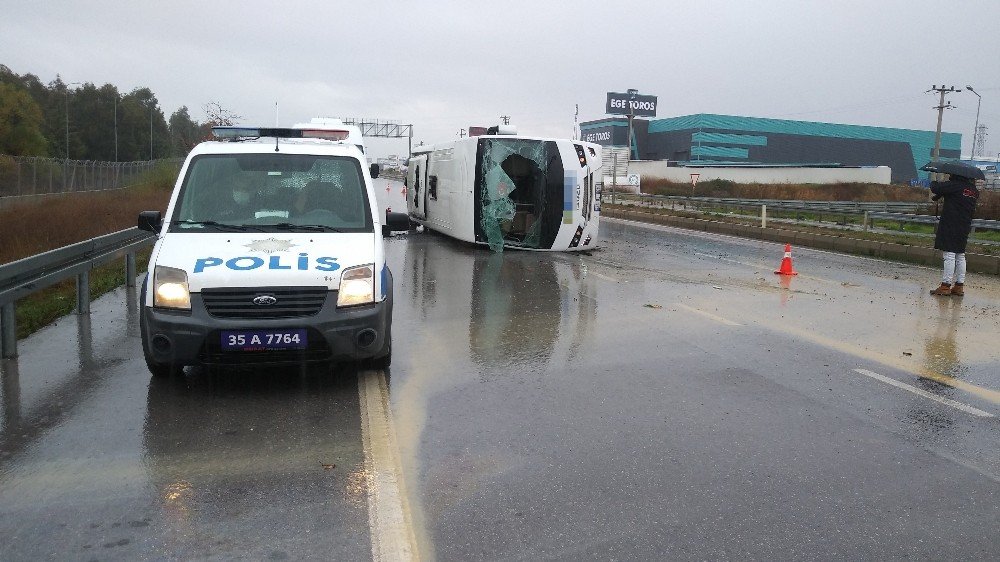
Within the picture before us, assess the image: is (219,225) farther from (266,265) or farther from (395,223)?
(395,223)

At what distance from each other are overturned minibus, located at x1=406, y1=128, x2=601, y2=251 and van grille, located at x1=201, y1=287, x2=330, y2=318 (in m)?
12.0

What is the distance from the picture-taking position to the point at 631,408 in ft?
20.4

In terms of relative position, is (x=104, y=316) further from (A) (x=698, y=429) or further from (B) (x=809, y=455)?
(B) (x=809, y=455)

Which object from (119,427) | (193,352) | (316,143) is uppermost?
(316,143)

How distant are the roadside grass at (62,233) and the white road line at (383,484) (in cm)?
477

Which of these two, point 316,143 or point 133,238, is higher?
point 316,143

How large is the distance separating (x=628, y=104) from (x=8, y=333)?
4140 inches

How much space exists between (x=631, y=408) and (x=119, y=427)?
11.9 ft

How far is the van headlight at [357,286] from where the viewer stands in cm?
629

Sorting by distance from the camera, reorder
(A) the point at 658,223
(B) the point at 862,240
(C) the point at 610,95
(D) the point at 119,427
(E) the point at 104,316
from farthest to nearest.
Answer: (C) the point at 610,95 < (A) the point at 658,223 < (B) the point at 862,240 < (E) the point at 104,316 < (D) the point at 119,427

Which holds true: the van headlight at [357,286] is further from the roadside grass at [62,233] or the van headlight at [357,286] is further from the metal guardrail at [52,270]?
the roadside grass at [62,233]

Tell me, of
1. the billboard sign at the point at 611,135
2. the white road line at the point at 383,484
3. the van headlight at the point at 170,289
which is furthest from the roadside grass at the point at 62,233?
the billboard sign at the point at 611,135

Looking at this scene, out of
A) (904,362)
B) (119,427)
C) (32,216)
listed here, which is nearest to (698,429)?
(904,362)

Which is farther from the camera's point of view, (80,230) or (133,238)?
(80,230)
